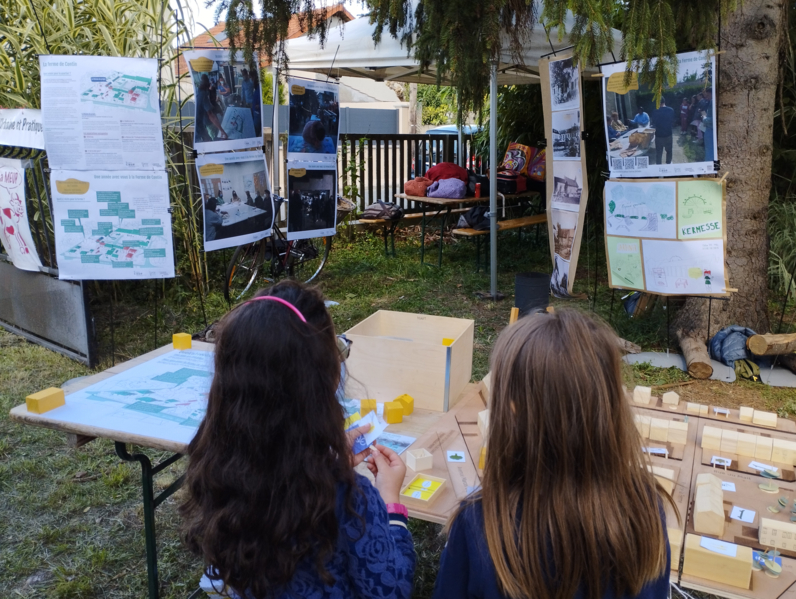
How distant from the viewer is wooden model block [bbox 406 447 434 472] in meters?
1.89

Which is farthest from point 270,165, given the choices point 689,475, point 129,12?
point 689,475

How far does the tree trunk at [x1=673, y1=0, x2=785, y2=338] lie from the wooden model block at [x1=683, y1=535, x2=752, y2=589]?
3568 mm

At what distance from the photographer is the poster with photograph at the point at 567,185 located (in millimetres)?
4891

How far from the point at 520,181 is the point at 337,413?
6.92m

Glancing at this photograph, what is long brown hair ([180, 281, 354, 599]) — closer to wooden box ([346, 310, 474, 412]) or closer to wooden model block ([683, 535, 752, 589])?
wooden model block ([683, 535, 752, 589])

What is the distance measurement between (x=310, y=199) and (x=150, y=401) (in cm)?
398

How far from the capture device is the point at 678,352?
190 inches

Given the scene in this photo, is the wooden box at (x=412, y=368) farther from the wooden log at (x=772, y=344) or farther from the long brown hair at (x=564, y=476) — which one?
the wooden log at (x=772, y=344)

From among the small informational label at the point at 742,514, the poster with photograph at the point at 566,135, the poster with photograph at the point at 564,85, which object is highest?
the poster with photograph at the point at 564,85

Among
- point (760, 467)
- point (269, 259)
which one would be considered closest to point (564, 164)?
point (269, 259)

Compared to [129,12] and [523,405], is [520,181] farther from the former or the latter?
[523,405]

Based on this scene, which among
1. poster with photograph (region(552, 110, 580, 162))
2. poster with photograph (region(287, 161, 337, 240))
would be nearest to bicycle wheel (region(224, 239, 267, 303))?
poster with photograph (region(287, 161, 337, 240))

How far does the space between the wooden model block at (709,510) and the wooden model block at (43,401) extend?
1800mm

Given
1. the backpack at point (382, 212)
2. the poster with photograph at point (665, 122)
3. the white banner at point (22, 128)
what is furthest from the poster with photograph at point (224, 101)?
the backpack at point (382, 212)
